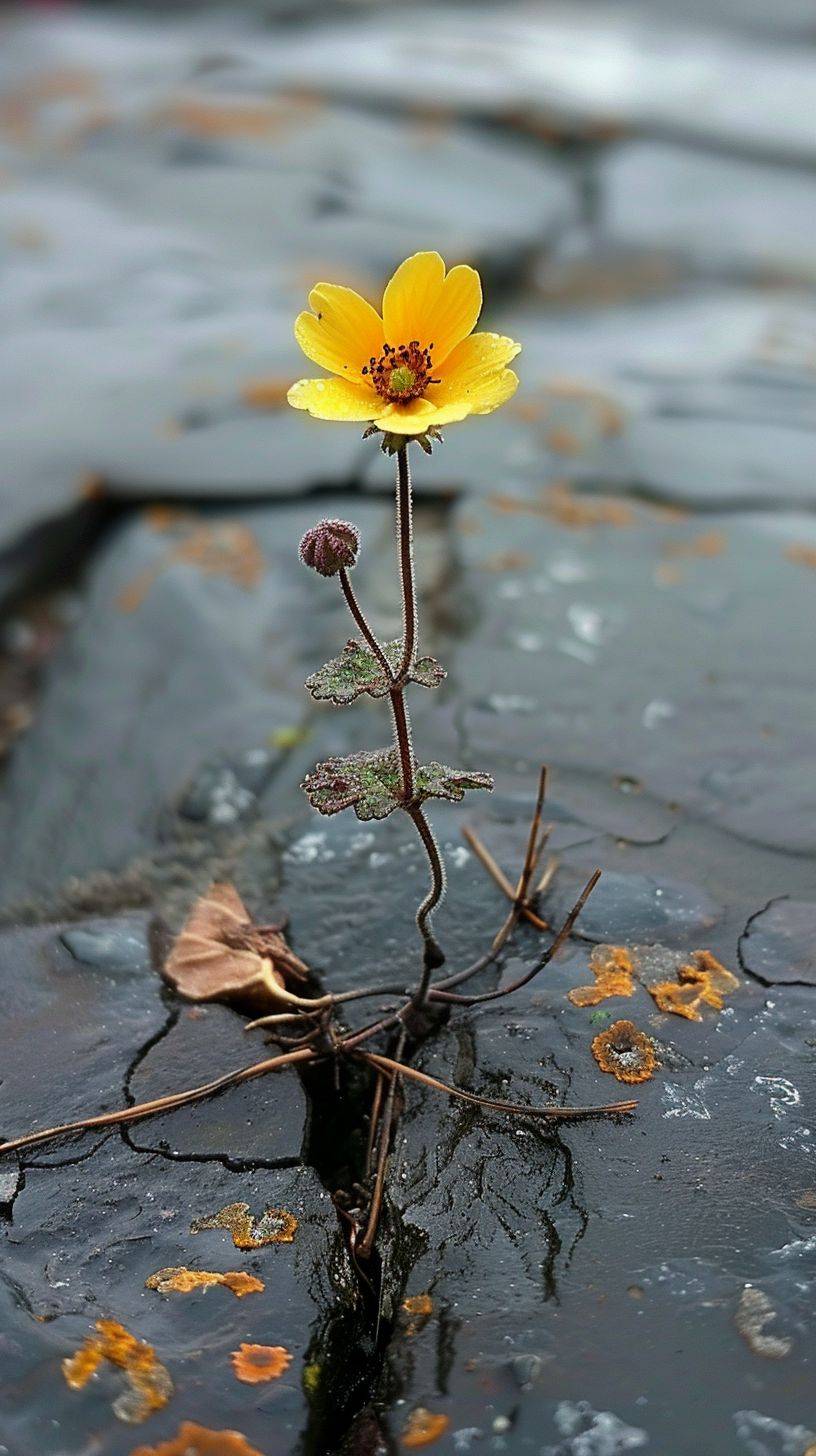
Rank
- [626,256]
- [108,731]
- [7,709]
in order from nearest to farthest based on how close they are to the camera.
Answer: [108,731]
[7,709]
[626,256]

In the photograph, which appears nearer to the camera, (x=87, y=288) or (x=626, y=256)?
(x=87, y=288)

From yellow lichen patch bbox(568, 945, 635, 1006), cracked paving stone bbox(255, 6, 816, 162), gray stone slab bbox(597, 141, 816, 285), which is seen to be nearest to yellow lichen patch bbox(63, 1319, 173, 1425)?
yellow lichen patch bbox(568, 945, 635, 1006)

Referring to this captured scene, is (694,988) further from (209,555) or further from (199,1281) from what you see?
(209,555)

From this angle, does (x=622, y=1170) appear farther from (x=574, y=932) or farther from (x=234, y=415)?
(x=234, y=415)

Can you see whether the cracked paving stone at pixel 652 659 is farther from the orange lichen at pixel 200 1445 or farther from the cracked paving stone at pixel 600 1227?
the orange lichen at pixel 200 1445

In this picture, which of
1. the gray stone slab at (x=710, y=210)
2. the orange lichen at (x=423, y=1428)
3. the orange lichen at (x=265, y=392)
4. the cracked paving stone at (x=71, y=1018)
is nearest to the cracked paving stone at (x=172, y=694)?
the cracked paving stone at (x=71, y=1018)

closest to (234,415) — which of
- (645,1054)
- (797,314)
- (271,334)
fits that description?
(271,334)

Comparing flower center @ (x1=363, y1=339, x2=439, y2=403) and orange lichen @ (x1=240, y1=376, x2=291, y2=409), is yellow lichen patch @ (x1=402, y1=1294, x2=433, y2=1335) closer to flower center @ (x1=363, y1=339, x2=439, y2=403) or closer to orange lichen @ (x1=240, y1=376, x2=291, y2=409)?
flower center @ (x1=363, y1=339, x2=439, y2=403)
